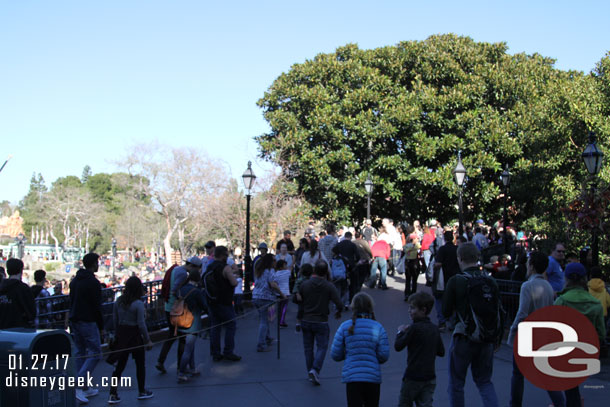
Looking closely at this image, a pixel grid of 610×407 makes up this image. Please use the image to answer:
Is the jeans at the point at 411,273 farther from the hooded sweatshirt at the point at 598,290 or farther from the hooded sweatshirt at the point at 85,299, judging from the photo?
the hooded sweatshirt at the point at 85,299

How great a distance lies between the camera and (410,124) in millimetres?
29359

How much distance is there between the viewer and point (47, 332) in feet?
18.9

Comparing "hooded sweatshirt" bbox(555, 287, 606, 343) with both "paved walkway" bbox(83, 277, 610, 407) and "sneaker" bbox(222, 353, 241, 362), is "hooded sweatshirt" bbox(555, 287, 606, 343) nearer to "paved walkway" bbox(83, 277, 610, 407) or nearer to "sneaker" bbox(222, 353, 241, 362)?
"paved walkway" bbox(83, 277, 610, 407)

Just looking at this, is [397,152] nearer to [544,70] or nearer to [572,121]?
[544,70]

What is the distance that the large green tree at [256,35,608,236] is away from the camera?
2909cm

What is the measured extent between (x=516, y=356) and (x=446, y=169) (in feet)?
77.2

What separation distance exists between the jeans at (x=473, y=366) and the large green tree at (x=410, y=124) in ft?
73.1

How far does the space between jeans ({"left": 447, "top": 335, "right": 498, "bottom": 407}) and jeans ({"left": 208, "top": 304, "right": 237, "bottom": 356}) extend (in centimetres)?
461

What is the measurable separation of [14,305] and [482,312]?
590 centimetres

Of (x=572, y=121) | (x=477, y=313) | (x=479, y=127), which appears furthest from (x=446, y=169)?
(x=477, y=313)

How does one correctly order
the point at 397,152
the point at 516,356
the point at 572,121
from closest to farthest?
the point at 516,356
the point at 572,121
the point at 397,152

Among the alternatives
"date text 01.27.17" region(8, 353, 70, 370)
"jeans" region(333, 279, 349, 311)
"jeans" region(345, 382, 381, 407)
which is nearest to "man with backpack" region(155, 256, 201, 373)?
"date text 01.27.17" region(8, 353, 70, 370)

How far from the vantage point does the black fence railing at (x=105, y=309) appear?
10312 mm

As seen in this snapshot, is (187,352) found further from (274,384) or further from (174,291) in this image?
(274,384)
